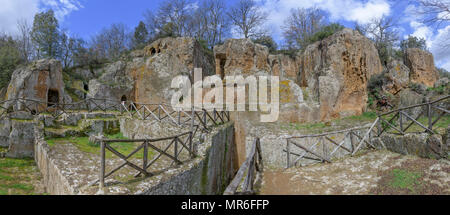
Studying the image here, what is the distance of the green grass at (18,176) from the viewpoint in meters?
6.38

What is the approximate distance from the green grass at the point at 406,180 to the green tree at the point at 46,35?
112 feet

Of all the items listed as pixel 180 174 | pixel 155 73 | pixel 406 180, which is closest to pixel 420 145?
pixel 406 180

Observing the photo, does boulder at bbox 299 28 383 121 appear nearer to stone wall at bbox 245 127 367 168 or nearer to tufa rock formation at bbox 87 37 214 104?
stone wall at bbox 245 127 367 168

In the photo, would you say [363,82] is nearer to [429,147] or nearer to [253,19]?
[429,147]

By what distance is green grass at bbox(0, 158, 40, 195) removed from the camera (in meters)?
6.38

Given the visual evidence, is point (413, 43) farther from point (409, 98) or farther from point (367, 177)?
point (367, 177)

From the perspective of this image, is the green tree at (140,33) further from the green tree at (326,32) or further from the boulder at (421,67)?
the boulder at (421,67)

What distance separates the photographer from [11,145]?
32.1ft

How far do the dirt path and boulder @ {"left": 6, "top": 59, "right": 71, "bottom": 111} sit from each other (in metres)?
17.8

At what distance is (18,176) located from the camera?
300 inches

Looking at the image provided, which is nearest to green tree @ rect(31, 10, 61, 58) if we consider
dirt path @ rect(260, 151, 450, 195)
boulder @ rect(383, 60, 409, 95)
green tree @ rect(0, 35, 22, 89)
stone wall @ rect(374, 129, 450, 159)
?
green tree @ rect(0, 35, 22, 89)

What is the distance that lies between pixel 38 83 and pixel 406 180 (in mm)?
22595
